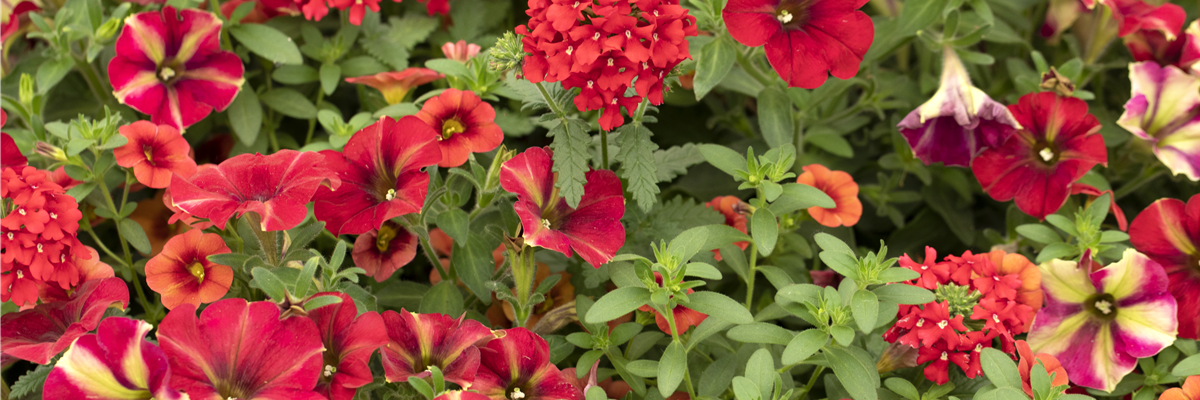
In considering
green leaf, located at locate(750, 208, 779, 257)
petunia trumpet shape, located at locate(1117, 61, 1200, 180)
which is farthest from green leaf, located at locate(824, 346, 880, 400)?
petunia trumpet shape, located at locate(1117, 61, 1200, 180)

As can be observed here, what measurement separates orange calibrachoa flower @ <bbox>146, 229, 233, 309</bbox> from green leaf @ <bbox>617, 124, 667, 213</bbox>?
47 centimetres

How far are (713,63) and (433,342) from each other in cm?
52

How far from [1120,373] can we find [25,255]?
1282 millimetres

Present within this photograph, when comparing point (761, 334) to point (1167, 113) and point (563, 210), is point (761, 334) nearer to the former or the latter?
point (563, 210)

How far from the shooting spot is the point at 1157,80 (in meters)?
1.28

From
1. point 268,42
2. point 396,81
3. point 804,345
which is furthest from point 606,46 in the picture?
point 268,42

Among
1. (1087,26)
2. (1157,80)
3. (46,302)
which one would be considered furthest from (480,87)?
(1087,26)

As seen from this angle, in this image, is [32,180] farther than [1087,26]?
No

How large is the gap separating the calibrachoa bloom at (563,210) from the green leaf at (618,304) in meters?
0.04

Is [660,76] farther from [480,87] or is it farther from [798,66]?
[480,87]

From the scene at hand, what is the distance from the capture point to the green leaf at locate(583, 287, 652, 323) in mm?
861

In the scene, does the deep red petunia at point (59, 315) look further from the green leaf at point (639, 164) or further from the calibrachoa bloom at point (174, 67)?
the green leaf at point (639, 164)

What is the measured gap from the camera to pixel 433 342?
851mm

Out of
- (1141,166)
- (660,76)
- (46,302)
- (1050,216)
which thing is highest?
(660,76)
